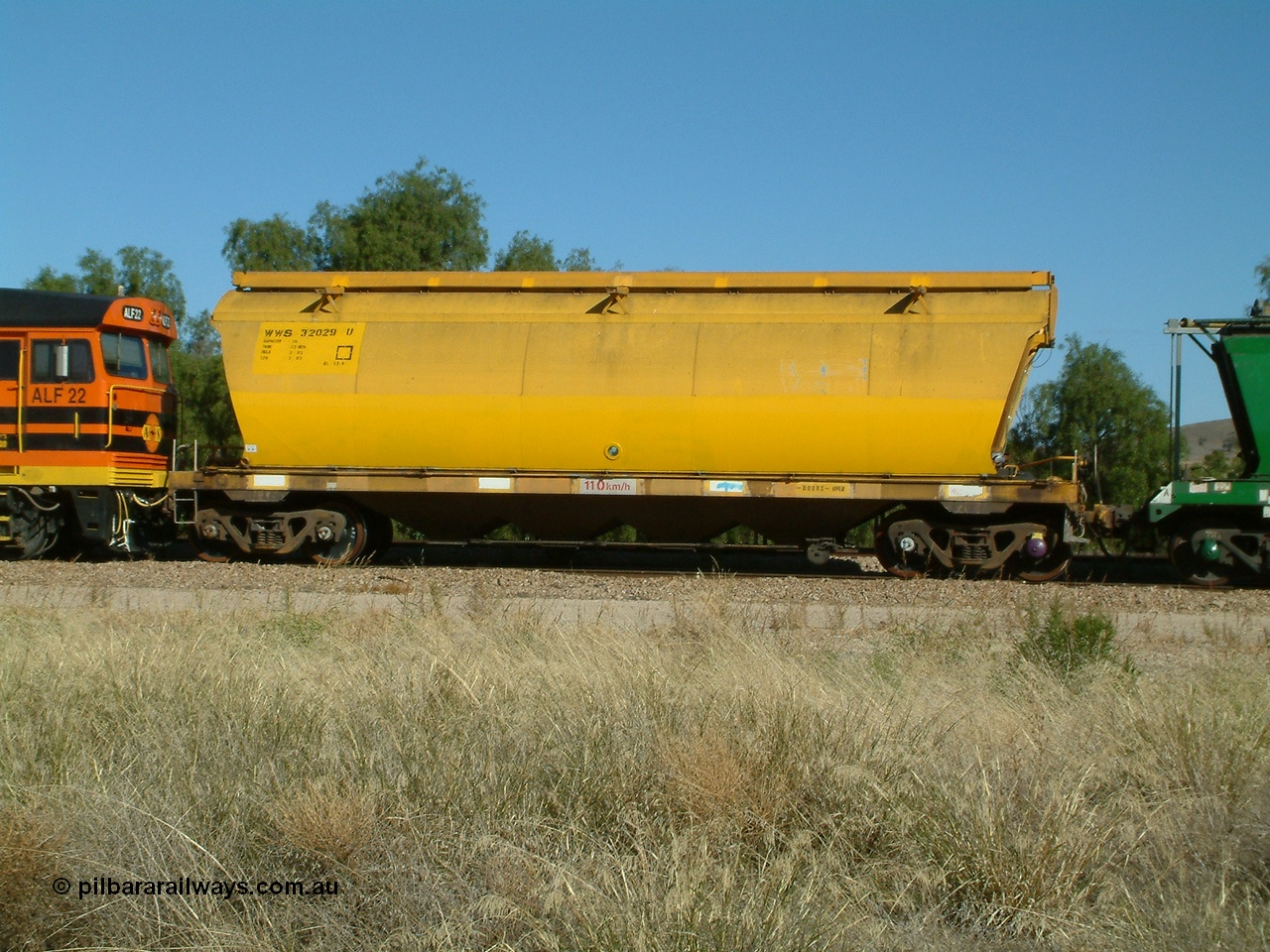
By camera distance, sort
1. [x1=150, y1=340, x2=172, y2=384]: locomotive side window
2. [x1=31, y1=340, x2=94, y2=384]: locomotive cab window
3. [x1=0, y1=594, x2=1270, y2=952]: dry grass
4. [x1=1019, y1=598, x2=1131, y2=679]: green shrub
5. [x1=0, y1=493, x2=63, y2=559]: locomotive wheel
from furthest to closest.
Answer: [x1=150, y1=340, x2=172, y2=384]: locomotive side window < [x1=0, y1=493, x2=63, y2=559]: locomotive wheel < [x1=31, y1=340, x2=94, y2=384]: locomotive cab window < [x1=1019, y1=598, x2=1131, y2=679]: green shrub < [x1=0, y1=594, x2=1270, y2=952]: dry grass

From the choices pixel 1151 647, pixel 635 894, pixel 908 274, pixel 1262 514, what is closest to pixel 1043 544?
pixel 1262 514

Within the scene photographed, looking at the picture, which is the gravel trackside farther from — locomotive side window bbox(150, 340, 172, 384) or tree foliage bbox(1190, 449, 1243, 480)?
tree foliage bbox(1190, 449, 1243, 480)

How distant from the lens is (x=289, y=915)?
13.0 ft

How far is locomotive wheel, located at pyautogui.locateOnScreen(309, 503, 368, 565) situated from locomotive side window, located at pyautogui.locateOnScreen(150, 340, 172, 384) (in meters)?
3.72

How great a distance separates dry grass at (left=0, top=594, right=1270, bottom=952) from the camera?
12.8ft

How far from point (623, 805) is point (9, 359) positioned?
14.5 metres

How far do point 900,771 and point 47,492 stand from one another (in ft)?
48.0

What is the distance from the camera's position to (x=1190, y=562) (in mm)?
14039

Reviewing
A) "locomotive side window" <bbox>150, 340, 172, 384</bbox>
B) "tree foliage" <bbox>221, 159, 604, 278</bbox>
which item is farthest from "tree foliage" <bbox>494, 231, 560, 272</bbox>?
"locomotive side window" <bbox>150, 340, 172, 384</bbox>

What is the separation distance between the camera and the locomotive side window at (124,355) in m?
15.7

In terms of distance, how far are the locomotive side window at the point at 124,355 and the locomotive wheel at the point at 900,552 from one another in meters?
11.1

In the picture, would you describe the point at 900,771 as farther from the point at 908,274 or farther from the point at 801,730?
the point at 908,274

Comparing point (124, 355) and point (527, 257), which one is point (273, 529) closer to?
point (124, 355)

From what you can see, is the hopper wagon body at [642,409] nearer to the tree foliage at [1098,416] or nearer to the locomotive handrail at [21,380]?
the locomotive handrail at [21,380]
